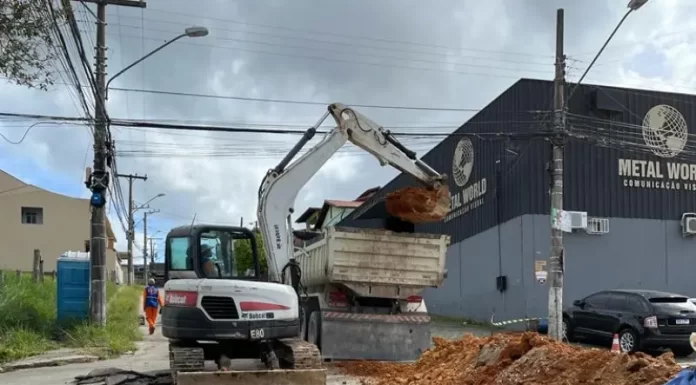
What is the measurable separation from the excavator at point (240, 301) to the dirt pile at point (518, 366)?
2.00 metres

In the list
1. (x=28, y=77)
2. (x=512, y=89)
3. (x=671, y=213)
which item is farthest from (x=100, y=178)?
(x=671, y=213)

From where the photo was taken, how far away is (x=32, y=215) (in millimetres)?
60219

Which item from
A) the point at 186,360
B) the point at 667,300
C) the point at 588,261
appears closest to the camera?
the point at 186,360

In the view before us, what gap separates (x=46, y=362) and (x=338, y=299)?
588 centimetres

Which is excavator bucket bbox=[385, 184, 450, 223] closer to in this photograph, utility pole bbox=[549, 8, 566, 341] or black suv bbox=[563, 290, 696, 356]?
utility pole bbox=[549, 8, 566, 341]

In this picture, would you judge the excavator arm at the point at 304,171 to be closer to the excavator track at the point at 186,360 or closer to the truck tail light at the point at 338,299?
the excavator track at the point at 186,360

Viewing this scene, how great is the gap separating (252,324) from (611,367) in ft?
14.4

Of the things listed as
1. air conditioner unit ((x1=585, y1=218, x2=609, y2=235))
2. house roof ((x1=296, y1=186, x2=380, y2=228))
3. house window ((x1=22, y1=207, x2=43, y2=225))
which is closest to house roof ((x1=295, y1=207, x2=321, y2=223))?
house roof ((x1=296, y1=186, x2=380, y2=228))

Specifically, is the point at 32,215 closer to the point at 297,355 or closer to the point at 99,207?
the point at 99,207

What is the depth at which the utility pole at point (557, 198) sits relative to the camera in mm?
18031

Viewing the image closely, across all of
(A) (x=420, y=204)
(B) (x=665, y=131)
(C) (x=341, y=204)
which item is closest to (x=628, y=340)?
(A) (x=420, y=204)

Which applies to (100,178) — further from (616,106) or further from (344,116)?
(616,106)

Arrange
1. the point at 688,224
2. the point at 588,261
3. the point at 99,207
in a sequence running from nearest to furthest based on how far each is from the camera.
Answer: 1. the point at 99,207
2. the point at 588,261
3. the point at 688,224

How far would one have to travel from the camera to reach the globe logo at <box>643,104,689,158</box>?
26.6m
